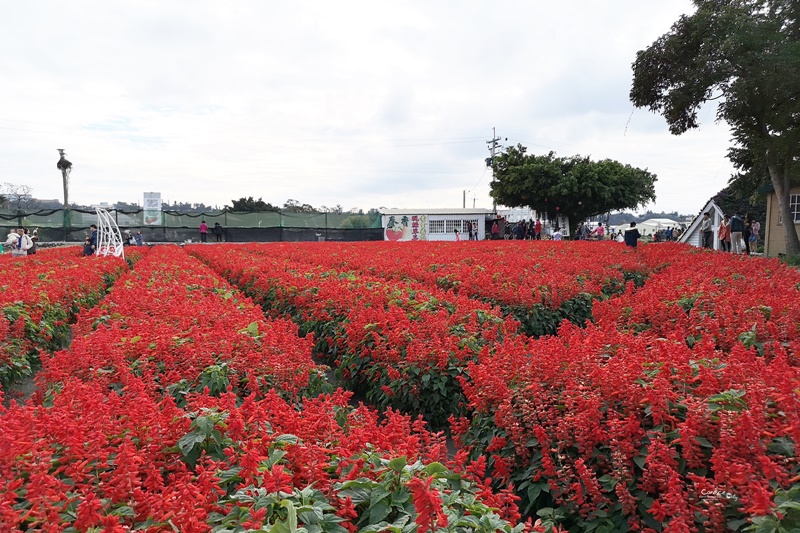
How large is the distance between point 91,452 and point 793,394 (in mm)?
2910

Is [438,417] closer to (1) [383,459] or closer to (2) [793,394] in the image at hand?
(1) [383,459]

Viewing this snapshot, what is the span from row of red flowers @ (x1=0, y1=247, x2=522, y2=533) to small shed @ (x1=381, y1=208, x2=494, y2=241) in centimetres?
3487

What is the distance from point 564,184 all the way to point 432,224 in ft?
33.8

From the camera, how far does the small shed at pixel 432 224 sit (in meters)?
38.7

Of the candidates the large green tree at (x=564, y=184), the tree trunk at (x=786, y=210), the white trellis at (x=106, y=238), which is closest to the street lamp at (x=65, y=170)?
the white trellis at (x=106, y=238)

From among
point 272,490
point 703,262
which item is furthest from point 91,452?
point 703,262

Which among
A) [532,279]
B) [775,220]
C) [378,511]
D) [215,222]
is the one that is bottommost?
[378,511]

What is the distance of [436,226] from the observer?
40375 millimetres

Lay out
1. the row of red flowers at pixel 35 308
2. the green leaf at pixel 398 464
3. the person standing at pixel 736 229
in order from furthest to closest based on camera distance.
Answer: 1. the person standing at pixel 736 229
2. the row of red flowers at pixel 35 308
3. the green leaf at pixel 398 464

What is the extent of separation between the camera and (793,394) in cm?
214

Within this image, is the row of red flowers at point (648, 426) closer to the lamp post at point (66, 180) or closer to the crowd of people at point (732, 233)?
the crowd of people at point (732, 233)

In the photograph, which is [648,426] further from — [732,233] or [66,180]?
[66,180]

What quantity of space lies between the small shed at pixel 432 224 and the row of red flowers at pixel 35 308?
95.0ft

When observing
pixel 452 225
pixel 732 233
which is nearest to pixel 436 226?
pixel 452 225
